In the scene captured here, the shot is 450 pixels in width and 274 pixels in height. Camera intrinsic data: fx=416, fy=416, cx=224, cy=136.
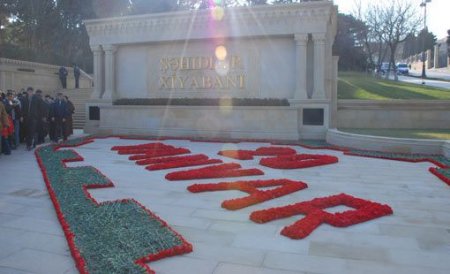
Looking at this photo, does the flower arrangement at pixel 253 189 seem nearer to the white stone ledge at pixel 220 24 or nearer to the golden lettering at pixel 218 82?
the white stone ledge at pixel 220 24

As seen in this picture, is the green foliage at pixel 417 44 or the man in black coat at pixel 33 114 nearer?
the man in black coat at pixel 33 114

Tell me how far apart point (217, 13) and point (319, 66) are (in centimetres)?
441

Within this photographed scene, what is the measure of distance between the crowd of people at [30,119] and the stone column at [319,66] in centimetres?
909

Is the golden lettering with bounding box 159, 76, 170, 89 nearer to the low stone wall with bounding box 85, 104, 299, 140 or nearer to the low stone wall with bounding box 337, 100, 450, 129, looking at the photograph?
the low stone wall with bounding box 85, 104, 299, 140

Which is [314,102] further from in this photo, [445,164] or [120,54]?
[120,54]

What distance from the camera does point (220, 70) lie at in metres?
16.5

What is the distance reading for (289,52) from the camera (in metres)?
15.9

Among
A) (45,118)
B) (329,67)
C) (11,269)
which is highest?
(329,67)

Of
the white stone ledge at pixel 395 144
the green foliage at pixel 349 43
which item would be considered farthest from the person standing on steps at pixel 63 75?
the green foliage at pixel 349 43

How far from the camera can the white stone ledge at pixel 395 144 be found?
11040mm

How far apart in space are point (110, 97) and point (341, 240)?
589 inches

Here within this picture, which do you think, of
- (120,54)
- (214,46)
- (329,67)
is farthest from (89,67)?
(329,67)

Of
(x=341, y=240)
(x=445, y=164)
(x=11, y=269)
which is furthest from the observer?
(x=445, y=164)

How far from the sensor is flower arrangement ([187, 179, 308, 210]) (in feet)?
20.7
